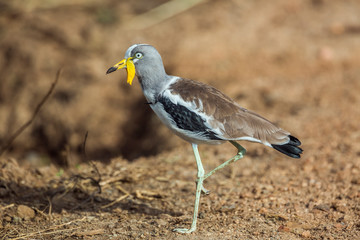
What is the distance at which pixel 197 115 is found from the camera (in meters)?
3.95

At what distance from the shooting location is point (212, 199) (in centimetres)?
474

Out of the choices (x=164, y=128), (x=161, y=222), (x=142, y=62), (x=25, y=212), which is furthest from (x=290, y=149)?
(x=164, y=128)

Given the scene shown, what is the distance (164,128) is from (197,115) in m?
3.71

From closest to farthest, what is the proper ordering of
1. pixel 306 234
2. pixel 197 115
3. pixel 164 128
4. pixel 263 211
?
pixel 306 234
pixel 197 115
pixel 263 211
pixel 164 128

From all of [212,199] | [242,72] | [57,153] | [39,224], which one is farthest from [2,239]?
[242,72]

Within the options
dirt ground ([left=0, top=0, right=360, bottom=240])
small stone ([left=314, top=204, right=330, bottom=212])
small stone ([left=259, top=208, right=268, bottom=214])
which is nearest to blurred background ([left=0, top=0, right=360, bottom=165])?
dirt ground ([left=0, top=0, right=360, bottom=240])

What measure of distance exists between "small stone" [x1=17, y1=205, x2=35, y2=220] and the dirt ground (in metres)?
0.02

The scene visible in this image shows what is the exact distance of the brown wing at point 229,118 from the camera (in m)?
3.95

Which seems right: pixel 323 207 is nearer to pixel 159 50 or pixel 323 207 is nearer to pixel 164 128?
pixel 164 128

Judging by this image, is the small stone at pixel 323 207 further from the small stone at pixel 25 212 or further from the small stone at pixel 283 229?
the small stone at pixel 25 212

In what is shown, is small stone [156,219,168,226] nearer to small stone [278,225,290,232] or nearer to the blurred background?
small stone [278,225,290,232]

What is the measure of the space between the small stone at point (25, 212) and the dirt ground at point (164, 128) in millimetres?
21

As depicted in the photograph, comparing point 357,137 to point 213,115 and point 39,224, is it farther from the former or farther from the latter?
point 39,224

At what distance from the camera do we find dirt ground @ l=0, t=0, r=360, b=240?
429 cm
